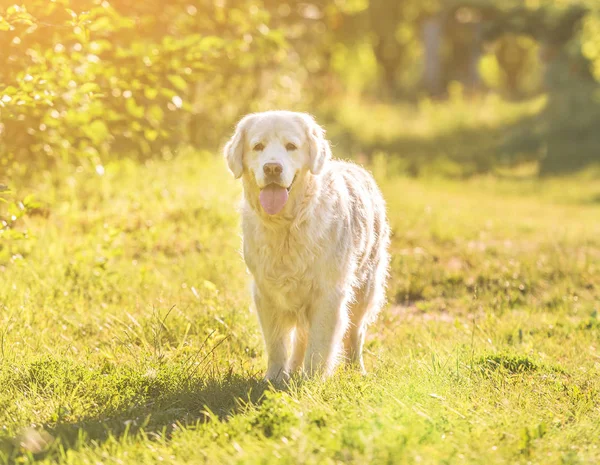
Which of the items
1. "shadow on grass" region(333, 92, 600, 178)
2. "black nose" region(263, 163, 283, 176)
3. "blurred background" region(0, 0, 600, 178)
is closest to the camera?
"black nose" region(263, 163, 283, 176)

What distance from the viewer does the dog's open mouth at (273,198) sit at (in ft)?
15.5

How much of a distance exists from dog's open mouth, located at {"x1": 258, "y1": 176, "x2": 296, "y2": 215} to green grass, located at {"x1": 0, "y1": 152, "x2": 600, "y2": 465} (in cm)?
91

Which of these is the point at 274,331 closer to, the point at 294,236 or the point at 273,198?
the point at 294,236

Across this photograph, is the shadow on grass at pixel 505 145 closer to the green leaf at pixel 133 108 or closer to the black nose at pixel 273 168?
the green leaf at pixel 133 108

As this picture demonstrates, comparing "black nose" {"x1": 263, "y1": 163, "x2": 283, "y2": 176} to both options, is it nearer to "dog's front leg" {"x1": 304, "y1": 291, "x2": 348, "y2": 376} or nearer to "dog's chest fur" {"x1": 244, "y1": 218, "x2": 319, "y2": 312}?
"dog's chest fur" {"x1": 244, "y1": 218, "x2": 319, "y2": 312}

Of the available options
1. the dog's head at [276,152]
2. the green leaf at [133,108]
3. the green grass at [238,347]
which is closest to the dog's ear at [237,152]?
the dog's head at [276,152]

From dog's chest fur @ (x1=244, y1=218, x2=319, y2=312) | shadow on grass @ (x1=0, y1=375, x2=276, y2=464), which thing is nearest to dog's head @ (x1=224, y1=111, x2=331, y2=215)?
dog's chest fur @ (x1=244, y1=218, x2=319, y2=312)

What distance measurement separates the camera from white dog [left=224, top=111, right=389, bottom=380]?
188 inches

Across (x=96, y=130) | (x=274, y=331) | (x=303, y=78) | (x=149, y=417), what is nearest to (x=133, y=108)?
(x=96, y=130)

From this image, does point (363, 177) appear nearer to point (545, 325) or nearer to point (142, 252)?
point (545, 325)

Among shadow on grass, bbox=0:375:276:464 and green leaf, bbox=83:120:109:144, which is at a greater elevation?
green leaf, bbox=83:120:109:144

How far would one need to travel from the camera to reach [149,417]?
4145 mm

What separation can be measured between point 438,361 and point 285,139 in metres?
1.49

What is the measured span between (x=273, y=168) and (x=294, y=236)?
1.43 ft
